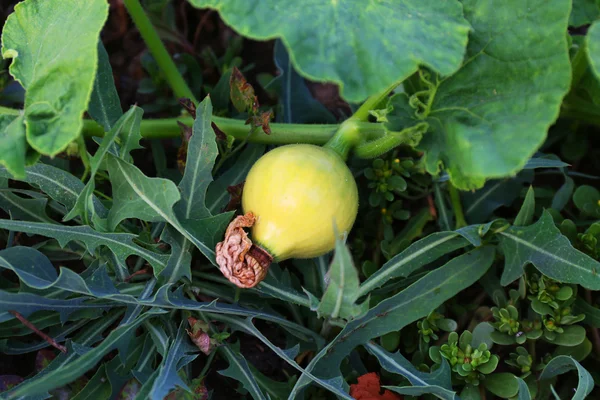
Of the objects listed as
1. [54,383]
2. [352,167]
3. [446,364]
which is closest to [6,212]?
[54,383]

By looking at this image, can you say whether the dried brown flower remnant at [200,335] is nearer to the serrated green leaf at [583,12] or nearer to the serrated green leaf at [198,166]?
the serrated green leaf at [198,166]

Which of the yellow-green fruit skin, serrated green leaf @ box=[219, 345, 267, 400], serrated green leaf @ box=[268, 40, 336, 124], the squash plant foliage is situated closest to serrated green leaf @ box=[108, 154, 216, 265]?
the squash plant foliage

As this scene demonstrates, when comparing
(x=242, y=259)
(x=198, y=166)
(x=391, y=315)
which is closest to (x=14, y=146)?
(x=198, y=166)

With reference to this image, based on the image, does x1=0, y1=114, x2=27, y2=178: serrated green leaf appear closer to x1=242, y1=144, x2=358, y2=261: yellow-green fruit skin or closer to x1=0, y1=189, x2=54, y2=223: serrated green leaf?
x1=0, y1=189, x2=54, y2=223: serrated green leaf

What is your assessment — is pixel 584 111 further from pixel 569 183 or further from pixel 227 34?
pixel 227 34

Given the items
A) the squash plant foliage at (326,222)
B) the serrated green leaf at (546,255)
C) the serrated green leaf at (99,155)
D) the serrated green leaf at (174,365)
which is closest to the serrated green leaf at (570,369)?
the squash plant foliage at (326,222)
